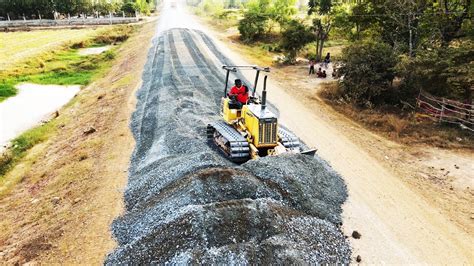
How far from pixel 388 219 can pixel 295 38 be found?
2470 centimetres

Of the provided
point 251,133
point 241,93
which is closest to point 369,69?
point 241,93

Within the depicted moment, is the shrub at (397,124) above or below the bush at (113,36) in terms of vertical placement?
below

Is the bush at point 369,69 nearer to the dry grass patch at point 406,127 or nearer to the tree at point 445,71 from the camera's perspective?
the dry grass patch at point 406,127

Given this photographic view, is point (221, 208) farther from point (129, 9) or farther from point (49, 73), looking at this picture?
point (129, 9)

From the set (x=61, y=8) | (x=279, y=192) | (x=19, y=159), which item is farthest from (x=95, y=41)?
(x=279, y=192)

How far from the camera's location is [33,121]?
83.7 feet

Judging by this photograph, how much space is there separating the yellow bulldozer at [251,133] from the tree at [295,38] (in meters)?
20.6

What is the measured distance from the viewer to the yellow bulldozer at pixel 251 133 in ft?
41.8

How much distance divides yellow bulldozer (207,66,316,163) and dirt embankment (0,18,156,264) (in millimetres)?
4015

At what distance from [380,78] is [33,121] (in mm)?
22291

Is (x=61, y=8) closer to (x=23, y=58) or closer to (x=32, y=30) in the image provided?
(x=32, y=30)

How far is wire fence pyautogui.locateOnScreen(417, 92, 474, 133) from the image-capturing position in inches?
703

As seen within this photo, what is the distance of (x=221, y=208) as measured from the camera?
31.6 ft

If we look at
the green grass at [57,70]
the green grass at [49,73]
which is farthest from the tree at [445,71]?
the green grass at [57,70]
